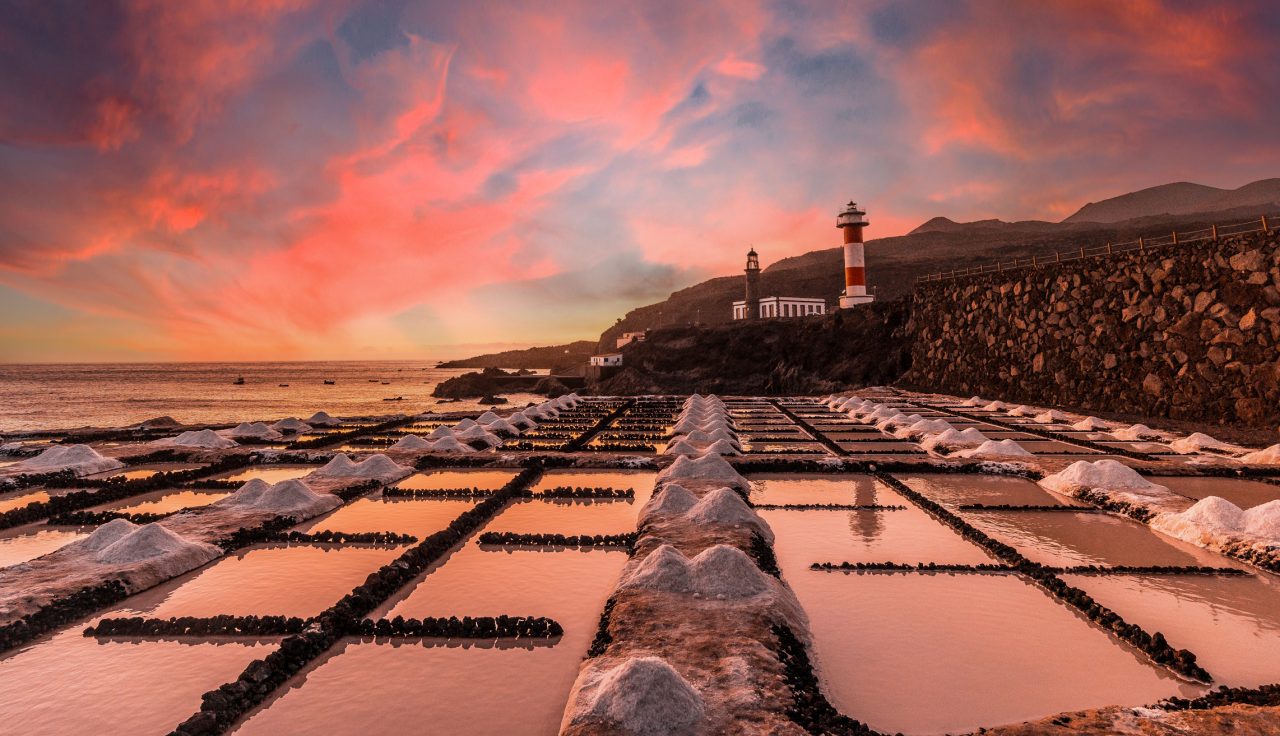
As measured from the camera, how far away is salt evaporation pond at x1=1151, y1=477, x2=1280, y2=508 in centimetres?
1133

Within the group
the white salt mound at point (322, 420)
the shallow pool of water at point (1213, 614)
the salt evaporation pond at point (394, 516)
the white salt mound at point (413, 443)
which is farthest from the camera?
the white salt mound at point (322, 420)

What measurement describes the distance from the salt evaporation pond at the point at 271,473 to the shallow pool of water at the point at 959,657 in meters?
12.5

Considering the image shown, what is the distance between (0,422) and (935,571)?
63344 millimetres

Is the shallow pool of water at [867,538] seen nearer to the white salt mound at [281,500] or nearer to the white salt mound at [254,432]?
the white salt mound at [281,500]

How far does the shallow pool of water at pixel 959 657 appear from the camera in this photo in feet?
16.1

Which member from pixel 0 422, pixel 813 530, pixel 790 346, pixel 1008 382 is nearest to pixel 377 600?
pixel 813 530

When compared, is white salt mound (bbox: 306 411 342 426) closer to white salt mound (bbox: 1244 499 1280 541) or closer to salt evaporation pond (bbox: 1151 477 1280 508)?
salt evaporation pond (bbox: 1151 477 1280 508)

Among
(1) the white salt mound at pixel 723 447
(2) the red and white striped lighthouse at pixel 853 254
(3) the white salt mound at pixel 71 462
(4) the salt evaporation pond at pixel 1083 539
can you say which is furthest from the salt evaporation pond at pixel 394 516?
(2) the red and white striped lighthouse at pixel 853 254

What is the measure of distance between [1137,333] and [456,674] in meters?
26.7

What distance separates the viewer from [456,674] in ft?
18.1

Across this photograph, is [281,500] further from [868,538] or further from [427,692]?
[868,538]

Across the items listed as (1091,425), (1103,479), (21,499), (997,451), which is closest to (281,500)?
(21,499)

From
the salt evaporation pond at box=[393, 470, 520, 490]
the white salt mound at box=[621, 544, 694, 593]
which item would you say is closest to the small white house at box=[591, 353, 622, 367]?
the salt evaporation pond at box=[393, 470, 520, 490]

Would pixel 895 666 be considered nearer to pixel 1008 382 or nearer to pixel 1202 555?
pixel 1202 555
